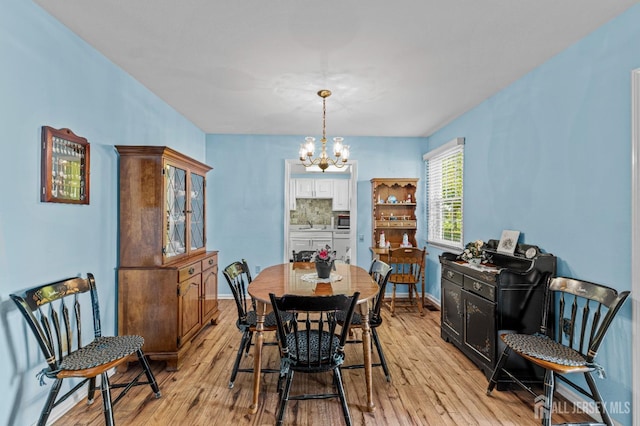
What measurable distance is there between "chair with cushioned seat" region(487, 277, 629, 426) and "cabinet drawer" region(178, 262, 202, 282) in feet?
8.86

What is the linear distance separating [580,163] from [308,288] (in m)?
2.24

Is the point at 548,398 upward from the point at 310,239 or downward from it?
downward

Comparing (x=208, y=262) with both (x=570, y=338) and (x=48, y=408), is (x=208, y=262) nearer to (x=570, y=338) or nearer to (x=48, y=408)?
(x=48, y=408)

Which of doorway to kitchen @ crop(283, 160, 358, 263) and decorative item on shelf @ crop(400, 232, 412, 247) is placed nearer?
decorative item on shelf @ crop(400, 232, 412, 247)

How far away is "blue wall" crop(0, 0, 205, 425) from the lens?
1.82 meters

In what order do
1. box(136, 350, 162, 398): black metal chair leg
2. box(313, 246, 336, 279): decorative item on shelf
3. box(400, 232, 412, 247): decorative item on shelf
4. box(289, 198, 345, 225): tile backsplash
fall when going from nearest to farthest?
box(136, 350, 162, 398): black metal chair leg
box(313, 246, 336, 279): decorative item on shelf
box(400, 232, 412, 247): decorative item on shelf
box(289, 198, 345, 225): tile backsplash

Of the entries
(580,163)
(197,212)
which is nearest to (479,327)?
(580,163)

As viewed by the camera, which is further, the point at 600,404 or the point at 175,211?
the point at 175,211

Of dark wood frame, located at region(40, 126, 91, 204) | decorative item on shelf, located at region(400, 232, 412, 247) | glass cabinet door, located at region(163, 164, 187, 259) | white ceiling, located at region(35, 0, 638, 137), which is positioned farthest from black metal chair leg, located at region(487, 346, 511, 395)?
dark wood frame, located at region(40, 126, 91, 204)

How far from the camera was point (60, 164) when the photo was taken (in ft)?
7.14

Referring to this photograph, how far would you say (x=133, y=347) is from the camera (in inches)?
82.8

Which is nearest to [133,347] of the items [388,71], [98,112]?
[98,112]

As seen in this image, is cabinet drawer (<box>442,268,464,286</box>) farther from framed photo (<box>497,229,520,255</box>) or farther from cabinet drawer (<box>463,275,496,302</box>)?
framed photo (<box>497,229,520,255</box>)

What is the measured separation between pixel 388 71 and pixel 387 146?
7.98 feet
